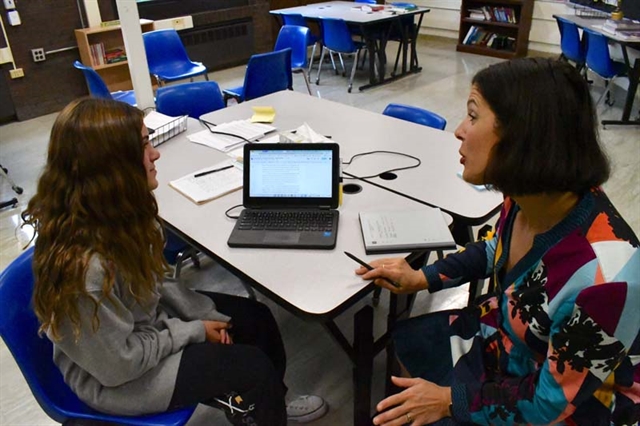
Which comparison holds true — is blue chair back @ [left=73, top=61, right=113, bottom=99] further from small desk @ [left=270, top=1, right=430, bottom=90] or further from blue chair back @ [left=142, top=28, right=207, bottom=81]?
small desk @ [left=270, top=1, right=430, bottom=90]

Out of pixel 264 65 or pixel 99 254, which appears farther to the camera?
pixel 264 65

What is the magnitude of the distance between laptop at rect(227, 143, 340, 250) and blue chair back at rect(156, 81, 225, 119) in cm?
146

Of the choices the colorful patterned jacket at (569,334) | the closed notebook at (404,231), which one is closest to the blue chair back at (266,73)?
the closed notebook at (404,231)

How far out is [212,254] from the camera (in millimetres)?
1479

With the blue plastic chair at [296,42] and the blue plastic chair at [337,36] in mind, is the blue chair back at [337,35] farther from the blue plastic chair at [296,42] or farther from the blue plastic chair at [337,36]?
the blue plastic chair at [296,42]

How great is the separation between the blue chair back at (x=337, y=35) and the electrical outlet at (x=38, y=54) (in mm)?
2830

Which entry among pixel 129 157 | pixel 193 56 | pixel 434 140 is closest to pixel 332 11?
pixel 193 56

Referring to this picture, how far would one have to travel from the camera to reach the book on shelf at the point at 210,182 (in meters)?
1.78

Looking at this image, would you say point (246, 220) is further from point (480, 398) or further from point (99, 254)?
point (480, 398)

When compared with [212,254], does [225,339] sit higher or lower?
lower

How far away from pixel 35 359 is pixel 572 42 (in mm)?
4995

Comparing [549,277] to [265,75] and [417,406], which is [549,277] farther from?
[265,75]

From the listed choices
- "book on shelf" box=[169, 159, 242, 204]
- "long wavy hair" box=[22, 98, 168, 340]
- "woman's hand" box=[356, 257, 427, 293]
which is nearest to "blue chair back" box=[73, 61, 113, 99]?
"book on shelf" box=[169, 159, 242, 204]

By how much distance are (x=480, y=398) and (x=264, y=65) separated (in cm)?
304
